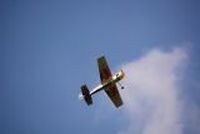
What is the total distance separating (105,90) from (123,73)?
4166 mm

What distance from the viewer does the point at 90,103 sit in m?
59.4

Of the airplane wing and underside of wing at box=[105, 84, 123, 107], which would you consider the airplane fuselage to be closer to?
the airplane wing

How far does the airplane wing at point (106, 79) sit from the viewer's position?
5888cm

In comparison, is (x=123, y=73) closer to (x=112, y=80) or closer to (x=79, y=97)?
(x=112, y=80)

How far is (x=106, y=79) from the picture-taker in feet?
195

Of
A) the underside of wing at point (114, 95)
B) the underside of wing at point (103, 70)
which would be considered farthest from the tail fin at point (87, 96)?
the underside of wing at point (114, 95)

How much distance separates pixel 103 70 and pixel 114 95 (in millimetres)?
5024

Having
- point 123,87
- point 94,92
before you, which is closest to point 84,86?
point 94,92

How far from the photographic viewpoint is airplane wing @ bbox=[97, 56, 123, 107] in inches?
2318

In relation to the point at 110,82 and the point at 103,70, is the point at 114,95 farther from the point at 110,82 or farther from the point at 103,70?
the point at 103,70

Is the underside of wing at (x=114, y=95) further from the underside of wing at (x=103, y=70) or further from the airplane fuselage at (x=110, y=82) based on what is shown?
the underside of wing at (x=103, y=70)

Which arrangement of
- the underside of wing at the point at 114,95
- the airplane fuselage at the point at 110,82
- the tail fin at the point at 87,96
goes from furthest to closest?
the underside of wing at the point at 114,95 < the tail fin at the point at 87,96 < the airplane fuselage at the point at 110,82

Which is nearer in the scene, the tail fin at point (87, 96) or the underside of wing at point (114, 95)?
the tail fin at point (87, 96)

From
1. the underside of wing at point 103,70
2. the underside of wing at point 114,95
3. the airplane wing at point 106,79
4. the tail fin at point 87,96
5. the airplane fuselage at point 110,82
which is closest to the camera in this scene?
the underside of wing at point 103,70
